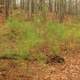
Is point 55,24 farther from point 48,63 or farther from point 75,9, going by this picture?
point 75,9

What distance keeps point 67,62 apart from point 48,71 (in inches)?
60.2

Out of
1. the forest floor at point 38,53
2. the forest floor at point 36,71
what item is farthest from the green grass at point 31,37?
the forest floor at point 36,71

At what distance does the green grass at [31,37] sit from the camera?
999 centimetres

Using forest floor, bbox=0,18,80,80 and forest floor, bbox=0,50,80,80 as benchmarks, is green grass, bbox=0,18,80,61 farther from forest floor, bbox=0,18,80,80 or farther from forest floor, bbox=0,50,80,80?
forest floor, bbox=0,50,80,80

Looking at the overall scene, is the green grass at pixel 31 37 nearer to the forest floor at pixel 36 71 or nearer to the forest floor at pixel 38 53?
the forest floor at pixel 38 53

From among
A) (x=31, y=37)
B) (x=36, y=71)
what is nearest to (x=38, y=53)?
(x=31, y=37)

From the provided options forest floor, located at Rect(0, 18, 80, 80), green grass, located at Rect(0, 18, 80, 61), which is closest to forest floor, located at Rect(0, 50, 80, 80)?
forest floor, located at Rect(0, 18, 80, 80)

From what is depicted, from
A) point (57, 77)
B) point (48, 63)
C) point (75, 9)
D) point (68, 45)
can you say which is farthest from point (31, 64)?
point (75, 9)

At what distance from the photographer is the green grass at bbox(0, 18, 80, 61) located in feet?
32.8

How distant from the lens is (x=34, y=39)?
1098 centimetres

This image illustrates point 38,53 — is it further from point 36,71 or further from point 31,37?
point 36,71

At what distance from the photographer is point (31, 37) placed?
35.8 feet

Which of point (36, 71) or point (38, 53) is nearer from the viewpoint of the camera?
point (36, 71)

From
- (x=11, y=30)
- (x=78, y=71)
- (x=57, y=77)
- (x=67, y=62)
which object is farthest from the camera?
(x=11, y=30)
